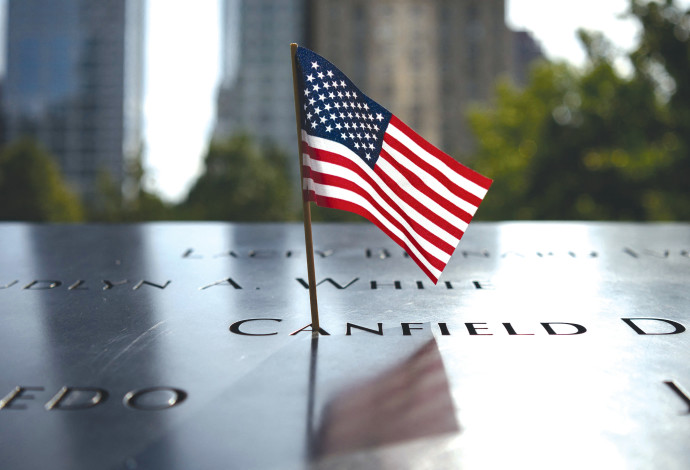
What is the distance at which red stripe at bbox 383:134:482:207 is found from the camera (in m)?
3.70

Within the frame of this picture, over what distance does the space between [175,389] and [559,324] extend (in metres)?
2.00

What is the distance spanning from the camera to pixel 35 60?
139m

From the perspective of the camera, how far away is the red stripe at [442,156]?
367 cm

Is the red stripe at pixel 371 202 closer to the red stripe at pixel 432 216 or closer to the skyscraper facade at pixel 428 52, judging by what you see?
the red stripe at pixel 432 216

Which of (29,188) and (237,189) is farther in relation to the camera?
(237,189)

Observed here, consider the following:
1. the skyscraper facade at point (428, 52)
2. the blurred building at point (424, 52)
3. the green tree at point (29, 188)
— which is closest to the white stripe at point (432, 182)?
the green tree at point (29, 188)

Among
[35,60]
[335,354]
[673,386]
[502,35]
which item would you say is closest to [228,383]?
[335,354]

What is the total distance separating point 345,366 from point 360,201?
0.93 m

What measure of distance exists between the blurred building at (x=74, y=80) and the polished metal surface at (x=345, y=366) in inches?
5524

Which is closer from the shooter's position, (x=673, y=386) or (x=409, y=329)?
(x=673, y=386)

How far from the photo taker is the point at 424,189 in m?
3.75

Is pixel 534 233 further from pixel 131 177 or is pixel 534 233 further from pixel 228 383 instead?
pixel 131 177

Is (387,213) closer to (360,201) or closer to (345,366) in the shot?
(360,201)

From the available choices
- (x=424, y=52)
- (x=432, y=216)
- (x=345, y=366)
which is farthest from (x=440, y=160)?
(x=424, y=52)
